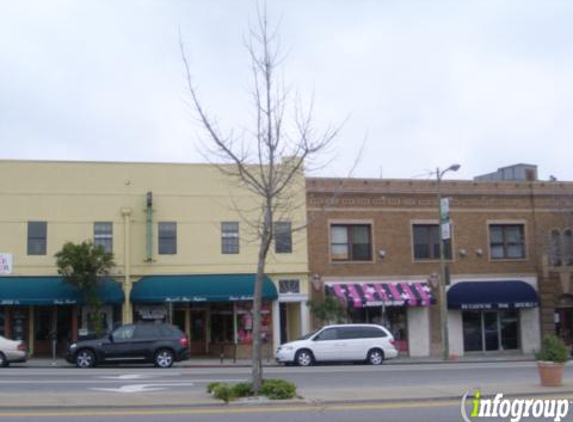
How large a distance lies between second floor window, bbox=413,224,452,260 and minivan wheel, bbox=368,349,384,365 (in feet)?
25.5

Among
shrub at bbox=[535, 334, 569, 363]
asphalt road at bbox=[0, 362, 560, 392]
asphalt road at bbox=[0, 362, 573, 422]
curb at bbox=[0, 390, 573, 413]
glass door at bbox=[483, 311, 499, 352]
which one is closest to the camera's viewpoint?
asphalt road at bbox=[0, 362, 573, 422]

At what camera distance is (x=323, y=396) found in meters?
14.6

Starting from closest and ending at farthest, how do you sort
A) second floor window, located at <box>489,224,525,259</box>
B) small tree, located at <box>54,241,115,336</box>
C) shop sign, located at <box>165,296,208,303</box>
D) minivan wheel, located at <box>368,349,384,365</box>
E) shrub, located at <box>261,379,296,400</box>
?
shrub, located at <box>261,379,296,400</box>
minivan wheel, located at <box>368,349,384,365</box>
small tree, located at <box>54,241,115,336</box>
shop sign, located at <box>165,296,208,303</box>
second floor window, located at <box>489,224,525,259</box>

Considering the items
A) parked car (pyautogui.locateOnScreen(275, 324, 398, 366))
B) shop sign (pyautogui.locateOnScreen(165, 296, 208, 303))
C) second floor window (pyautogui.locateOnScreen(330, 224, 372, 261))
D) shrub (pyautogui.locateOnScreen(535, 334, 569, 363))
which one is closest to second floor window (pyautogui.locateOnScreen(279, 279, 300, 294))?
second floor window (pyautogui.locateOnScreen(330, 224, 372, 261))

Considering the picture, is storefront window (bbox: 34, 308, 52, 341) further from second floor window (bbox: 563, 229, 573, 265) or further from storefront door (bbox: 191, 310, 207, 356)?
second floor window (bbox: 563, 229, 573, 265)

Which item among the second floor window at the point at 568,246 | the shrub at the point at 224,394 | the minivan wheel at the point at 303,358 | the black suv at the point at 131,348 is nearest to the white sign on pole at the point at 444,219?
the second floor window at the point at 568,246

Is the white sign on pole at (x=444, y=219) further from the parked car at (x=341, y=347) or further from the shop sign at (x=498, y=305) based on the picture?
the parked car at (x=341, y=347)

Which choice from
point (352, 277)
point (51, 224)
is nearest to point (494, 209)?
point (352, 277)

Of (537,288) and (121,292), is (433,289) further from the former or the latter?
(121,292)

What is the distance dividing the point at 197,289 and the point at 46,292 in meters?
5.84

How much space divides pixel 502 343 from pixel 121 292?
17237mm

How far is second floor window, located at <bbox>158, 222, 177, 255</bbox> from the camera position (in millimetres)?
32812

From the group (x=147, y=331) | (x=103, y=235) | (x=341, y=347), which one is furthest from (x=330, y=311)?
(x=103, y=235)

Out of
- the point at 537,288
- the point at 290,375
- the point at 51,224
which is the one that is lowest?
the point at 290,375
